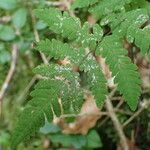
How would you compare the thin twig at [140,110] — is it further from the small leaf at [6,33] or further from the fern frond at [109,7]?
the fern frond at [109,7]

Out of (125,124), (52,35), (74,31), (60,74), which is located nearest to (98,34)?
(74,31)

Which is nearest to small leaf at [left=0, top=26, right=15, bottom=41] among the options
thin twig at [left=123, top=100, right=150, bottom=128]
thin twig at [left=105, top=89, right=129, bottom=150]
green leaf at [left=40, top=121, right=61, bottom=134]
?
green leaf at [left=40, top=121, right=61, bottom=134]

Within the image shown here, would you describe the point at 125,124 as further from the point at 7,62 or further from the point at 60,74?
the point at 60,74

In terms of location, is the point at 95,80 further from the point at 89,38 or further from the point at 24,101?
the point at 24,101

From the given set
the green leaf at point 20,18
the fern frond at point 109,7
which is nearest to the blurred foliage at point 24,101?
the green leaf at point 20,18

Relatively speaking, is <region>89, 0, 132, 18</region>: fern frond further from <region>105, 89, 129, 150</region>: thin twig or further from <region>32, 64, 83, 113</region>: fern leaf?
<region>105, 89, 129, 150</region>: thin twig
